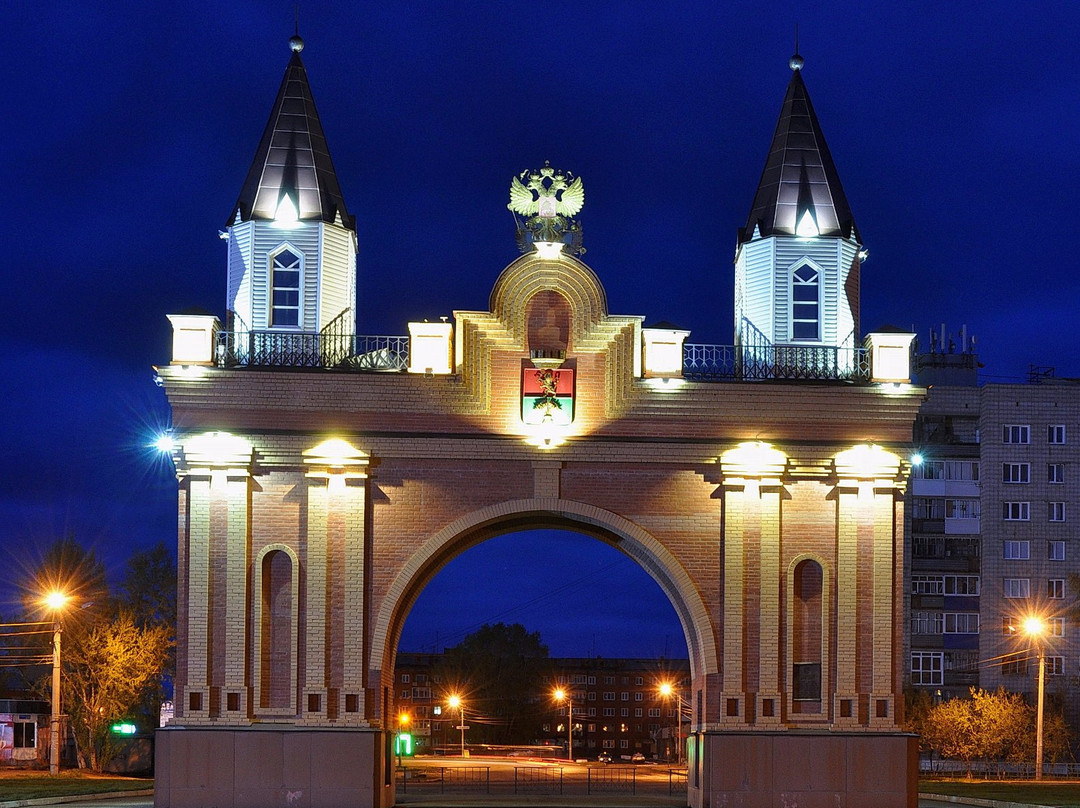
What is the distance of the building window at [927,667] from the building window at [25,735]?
A: 35.5m

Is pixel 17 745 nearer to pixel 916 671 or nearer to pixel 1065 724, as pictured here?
pixel 916 671

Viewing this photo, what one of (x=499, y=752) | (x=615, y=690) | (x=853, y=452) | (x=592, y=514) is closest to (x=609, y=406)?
(x=592, y=514)

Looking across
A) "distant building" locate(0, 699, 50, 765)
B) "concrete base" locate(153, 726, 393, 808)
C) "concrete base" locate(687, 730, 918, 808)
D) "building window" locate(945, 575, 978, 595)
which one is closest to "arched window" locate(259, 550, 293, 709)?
"concrete base" locate(153, 726, 393, 808)

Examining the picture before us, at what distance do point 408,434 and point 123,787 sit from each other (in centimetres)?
1531

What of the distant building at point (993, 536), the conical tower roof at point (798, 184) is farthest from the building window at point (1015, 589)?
the conical tower roof at point (798, 184)

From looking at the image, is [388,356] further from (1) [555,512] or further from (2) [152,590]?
(2) [152,590]

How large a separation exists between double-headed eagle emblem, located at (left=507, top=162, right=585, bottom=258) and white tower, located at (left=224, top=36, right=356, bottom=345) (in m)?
3.93

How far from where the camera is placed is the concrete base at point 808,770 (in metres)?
30.0

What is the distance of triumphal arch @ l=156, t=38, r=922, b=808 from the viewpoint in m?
30.1

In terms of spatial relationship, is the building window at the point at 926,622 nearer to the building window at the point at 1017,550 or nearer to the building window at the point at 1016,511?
the building window at the point at 1017,550

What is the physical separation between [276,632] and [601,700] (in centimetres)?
11266

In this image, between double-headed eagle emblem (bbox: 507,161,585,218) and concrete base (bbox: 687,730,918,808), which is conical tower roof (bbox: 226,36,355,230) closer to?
double-headed eagle emblem (bbox: 507,161,585,218)

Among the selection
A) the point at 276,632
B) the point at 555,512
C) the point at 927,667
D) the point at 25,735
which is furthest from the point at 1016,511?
the point at 276,632

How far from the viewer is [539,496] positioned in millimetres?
31172
